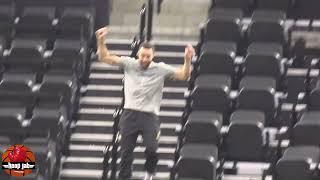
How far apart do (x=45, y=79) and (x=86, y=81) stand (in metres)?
0.63

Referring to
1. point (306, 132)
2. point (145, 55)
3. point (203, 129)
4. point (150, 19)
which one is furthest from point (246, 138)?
point (150, 19)

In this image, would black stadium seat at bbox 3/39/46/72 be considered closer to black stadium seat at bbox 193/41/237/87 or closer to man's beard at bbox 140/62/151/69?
black stadium seat at bbox 193/41/237/87

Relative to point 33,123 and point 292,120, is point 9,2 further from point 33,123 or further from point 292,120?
point 292,120

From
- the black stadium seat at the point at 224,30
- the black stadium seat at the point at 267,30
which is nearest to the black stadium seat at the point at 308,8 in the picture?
the black stadium seat at the point at 267,30

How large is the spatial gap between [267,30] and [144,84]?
1970mm

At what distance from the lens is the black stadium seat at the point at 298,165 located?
9.15 meters

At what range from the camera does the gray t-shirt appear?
9586mm

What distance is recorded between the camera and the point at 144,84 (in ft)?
31.6

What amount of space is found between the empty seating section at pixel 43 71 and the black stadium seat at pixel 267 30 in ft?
6.00

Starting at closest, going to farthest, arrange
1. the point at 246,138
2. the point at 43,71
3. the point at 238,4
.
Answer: the point at 246,138
the point at 43,71
the point at 238,4

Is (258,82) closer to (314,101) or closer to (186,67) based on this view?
(314,101)

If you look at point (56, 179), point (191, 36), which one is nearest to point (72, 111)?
point (56, 179)

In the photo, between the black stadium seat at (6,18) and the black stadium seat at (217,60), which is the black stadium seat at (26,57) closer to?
the black stadium seat at (6,18)

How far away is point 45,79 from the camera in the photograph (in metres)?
11.1
